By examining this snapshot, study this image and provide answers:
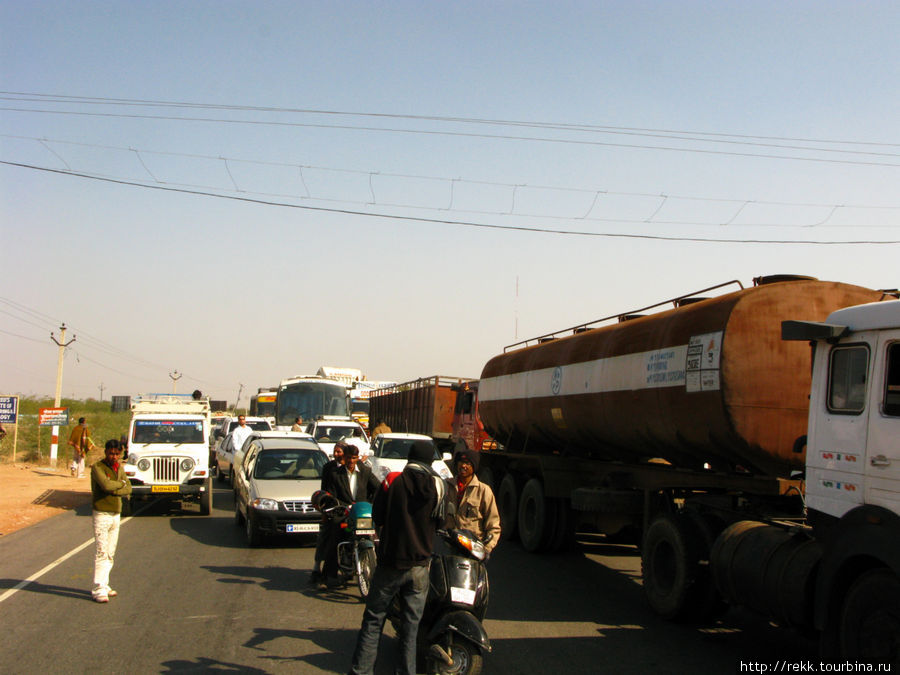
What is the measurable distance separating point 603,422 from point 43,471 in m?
24.8

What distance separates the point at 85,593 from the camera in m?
8.79

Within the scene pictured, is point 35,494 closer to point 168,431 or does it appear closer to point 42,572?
Result: point 168,431

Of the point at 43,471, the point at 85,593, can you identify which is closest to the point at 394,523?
the point at 85,593

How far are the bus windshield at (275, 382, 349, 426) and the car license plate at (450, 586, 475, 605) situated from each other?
25.0 metres

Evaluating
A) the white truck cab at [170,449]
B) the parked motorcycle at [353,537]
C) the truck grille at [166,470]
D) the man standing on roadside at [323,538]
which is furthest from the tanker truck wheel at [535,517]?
the truck grille at [166,470]

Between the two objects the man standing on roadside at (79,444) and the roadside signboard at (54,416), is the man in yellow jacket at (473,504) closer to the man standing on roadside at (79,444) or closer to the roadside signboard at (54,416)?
the man standing on roadside at (79,444)

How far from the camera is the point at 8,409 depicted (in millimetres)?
24875

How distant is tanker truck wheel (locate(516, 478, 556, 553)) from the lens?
12227 millimetres

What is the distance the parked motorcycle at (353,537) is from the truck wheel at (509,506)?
4.59 m

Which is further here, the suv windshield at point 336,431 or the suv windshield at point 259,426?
the suv windshield at point 259,426

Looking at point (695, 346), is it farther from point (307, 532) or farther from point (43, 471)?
point (43, 471)

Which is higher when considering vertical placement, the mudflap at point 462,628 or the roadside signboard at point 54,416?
the mudflap at point 462,628

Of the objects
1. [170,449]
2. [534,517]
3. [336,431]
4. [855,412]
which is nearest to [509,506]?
[534,517]

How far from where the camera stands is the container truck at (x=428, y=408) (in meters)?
22.9
